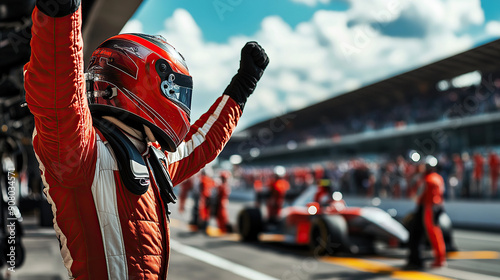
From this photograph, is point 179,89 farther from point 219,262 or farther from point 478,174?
point 478,174

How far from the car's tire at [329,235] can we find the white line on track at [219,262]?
1.19 meters

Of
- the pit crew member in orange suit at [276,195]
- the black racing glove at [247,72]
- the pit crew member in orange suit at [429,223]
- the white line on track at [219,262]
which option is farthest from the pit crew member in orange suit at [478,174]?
the black racing glove at [247,72]

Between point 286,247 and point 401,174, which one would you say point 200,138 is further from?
point 401,174

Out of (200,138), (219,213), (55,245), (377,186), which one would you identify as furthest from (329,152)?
(200,138)

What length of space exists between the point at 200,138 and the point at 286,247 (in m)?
6.84

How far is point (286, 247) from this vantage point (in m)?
7.98

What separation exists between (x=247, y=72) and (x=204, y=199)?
9.90 m

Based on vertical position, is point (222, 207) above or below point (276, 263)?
above

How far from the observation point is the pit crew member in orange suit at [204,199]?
35.4 ft

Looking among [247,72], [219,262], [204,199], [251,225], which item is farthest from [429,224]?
[204,199]

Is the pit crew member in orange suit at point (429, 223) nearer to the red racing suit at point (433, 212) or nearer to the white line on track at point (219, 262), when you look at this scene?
the red racing suit at point (433, 212)

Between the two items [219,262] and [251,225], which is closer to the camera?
[219,262]

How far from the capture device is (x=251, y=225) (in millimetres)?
8484

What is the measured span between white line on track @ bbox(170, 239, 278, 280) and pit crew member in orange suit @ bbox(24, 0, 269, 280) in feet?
15.6
